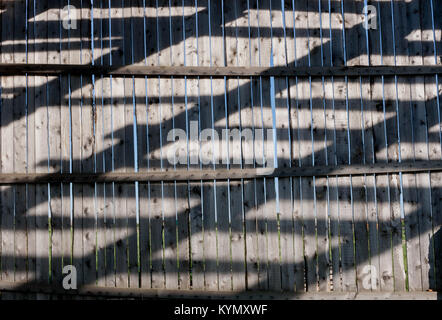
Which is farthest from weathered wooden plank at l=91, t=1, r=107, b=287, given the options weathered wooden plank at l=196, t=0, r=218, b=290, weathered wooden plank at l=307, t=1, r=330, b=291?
weathered wooden plank at l=307, t=1, r=330, b=291

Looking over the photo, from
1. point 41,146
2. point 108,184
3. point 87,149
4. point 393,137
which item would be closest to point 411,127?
point 393,137

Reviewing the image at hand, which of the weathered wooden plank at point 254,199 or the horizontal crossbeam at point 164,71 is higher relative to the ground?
the horizontal crossbeam at point 164,71

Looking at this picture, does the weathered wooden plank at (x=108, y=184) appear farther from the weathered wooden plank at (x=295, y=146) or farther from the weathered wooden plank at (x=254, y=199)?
the weathered wooden plank at (x=295, y=146)

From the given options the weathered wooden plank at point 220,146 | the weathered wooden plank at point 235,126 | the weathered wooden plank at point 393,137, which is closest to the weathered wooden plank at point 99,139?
the weathered wooden plank at point 220,146

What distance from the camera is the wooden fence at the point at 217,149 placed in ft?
15.9

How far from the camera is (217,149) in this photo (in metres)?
4.91

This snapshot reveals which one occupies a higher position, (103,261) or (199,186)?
(199,186)

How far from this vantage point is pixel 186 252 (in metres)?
4.83

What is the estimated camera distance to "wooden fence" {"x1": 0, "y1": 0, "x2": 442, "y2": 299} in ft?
15.9

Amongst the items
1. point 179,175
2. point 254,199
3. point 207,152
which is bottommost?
point 254,199

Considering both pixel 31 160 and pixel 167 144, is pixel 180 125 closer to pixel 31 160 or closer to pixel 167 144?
pixel 167 144
